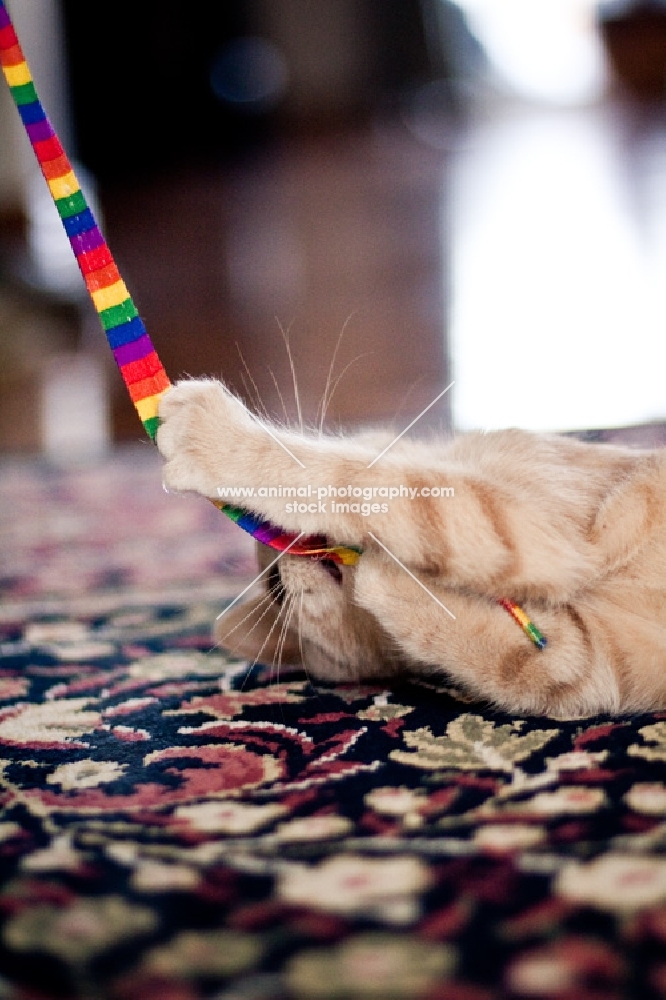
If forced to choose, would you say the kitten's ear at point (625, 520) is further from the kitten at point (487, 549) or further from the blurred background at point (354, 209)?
the blurred background at point (354, 209)

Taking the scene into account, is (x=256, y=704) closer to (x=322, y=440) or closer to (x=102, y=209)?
(x=322, y=440)

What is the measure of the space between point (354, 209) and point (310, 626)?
3767 mm

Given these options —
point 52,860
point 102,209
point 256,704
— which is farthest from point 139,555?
point 102,209

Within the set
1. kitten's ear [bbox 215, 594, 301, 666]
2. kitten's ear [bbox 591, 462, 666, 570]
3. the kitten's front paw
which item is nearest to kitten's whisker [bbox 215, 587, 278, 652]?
kitten's ear [bbox 215, 594, 301, 666]

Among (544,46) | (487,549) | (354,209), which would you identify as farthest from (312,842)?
(544,46)

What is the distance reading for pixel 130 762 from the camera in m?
0.90

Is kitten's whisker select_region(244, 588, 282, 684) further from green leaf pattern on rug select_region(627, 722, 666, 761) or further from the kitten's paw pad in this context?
green leaf pattern on rug select_region(627, 722, 666, 761)

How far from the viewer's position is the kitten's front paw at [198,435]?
0.95m

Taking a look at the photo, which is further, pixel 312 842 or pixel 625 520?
pixel 625 520

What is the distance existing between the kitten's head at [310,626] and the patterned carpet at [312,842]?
0.14ft

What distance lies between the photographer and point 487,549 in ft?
3.06

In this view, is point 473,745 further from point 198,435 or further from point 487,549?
point 198,435

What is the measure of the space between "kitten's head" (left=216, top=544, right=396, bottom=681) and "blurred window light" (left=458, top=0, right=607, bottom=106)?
567 cm

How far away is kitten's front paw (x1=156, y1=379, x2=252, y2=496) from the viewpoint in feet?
3.13
